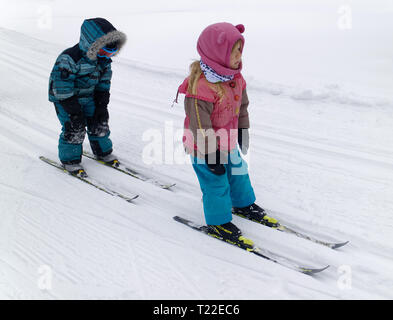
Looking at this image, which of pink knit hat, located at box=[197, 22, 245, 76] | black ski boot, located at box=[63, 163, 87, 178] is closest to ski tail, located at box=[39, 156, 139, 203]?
black ski boot, located at box=[63, 163, 87, 178]

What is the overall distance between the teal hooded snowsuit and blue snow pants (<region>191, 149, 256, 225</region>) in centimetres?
132

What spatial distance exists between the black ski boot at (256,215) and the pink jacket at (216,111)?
58 centimetres

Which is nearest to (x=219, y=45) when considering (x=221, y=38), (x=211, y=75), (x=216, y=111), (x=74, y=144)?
(x=221, y=38)

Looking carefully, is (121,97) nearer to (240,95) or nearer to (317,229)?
(240,95)

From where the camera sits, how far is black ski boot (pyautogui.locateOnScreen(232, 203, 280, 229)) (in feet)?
9.60

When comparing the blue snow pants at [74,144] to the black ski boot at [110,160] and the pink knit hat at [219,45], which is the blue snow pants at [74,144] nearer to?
the black ski boot at [110,160]

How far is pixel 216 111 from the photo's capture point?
255 centimetres

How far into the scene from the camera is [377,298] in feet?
7.38

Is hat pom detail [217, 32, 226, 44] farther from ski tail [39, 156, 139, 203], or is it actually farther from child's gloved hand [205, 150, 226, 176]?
ski tail [39, 156, 139, 203]

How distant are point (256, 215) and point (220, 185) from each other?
52cm

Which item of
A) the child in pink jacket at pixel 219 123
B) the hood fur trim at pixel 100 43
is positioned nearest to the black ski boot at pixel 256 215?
the child in pink jacket at pixel 219 123

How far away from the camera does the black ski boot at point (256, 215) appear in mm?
2926

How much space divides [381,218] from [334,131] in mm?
1653
